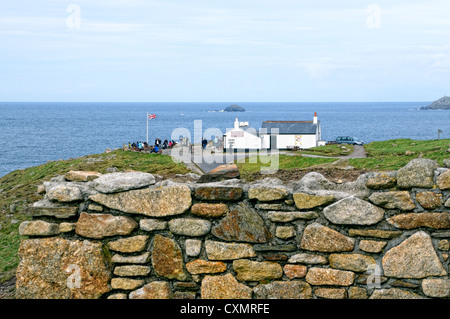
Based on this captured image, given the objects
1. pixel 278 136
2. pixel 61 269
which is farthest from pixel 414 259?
pixel 278 136

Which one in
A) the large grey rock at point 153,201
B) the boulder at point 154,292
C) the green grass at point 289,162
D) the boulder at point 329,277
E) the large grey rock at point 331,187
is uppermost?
the large grey rock at point 331,187

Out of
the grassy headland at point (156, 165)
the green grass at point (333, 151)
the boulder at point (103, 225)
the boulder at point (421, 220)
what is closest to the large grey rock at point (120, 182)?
the boulder at point (103, 225)

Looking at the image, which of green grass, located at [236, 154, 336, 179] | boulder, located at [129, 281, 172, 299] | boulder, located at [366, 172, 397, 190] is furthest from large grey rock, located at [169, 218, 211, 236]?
green grass, located at [236, 154, 336, 179]

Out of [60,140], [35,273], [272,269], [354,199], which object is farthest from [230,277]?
[60,140]

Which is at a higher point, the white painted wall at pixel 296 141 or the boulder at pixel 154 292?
the boulder at pixel 154 292

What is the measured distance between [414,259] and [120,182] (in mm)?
3102

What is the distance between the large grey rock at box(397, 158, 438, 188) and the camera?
16.6 feet

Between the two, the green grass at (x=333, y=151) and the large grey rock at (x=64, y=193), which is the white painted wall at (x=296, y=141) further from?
the large grey rock at (x=64, y=193)

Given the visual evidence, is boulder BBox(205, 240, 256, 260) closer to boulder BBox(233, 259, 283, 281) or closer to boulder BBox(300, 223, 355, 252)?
boulder BBox(233, 259, 283, 281)

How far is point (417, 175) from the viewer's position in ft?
16.7

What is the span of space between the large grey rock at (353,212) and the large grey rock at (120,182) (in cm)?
192

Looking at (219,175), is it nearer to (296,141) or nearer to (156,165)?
(156,165)

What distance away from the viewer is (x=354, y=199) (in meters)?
5.14

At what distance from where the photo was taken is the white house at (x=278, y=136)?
53781 millimetres
